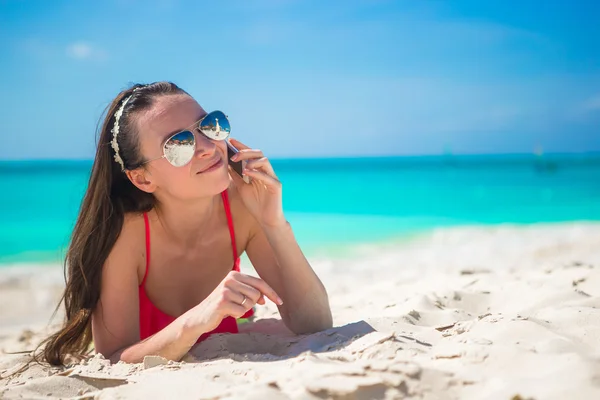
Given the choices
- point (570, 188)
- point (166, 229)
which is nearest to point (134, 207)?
point (166, 229)

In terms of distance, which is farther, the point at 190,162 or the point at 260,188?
the point at 260,188

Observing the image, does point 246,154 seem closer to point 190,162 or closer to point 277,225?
point 190,162

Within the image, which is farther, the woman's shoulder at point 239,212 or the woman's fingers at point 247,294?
the woman's shoulder at point 239,212

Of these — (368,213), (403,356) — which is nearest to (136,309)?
(403,356)

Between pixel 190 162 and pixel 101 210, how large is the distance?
1.72ft

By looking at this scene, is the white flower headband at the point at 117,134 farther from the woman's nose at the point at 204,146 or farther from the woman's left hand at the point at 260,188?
the woman's left hand at the point at 260,188

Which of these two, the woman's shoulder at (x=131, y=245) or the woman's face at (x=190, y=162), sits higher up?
the woman's face at (x=190, y=162)

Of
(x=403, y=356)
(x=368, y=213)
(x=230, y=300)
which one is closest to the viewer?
(x=403, y=356)

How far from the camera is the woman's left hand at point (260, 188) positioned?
2684mm

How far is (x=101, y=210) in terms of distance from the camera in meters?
2.78

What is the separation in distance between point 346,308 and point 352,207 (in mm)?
13974

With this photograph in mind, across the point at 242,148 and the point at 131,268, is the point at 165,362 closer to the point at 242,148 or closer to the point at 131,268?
the point at 131,268

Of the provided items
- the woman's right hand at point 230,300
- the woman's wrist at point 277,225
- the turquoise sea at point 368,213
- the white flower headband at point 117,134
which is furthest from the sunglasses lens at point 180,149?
the turquoise sea at point 368,213

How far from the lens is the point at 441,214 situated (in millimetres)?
14828
